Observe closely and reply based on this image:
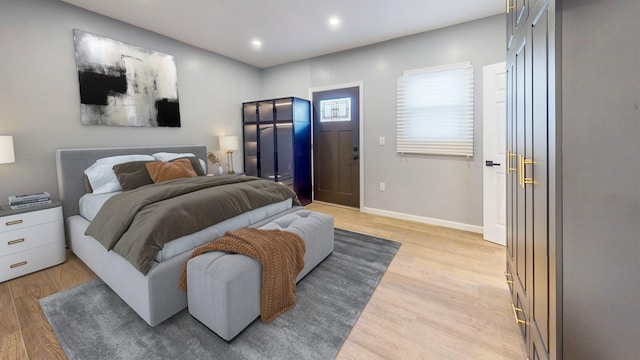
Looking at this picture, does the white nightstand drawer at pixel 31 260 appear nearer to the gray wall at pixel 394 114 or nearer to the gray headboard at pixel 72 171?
the gray headboard at pixel 72 171

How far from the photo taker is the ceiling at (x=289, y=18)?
2.85 metres

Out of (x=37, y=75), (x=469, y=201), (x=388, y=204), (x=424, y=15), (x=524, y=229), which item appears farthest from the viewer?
(x=388, y=204)

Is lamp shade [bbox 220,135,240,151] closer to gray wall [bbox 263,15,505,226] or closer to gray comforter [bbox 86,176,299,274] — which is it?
gray wall [bbox 263,15,505,226]

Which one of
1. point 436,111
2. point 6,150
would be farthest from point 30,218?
point 436,111

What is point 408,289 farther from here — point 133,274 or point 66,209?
point 66,209

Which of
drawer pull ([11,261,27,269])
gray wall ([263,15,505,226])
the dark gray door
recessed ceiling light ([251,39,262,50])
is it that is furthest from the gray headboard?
gray wall ([263,15,505,226])

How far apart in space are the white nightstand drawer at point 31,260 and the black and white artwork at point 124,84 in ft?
4.71

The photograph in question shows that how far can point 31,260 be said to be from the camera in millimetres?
2406

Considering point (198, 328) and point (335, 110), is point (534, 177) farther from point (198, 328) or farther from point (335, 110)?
point (335, 110)

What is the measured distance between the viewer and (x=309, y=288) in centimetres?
212

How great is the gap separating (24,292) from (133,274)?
122 cm

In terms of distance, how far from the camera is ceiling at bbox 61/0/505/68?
2.85 meters

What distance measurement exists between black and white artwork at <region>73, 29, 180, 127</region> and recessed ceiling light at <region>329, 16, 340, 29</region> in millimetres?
2297

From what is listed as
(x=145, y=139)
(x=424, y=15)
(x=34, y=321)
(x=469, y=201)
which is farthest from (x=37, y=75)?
(x=469, y=201)
